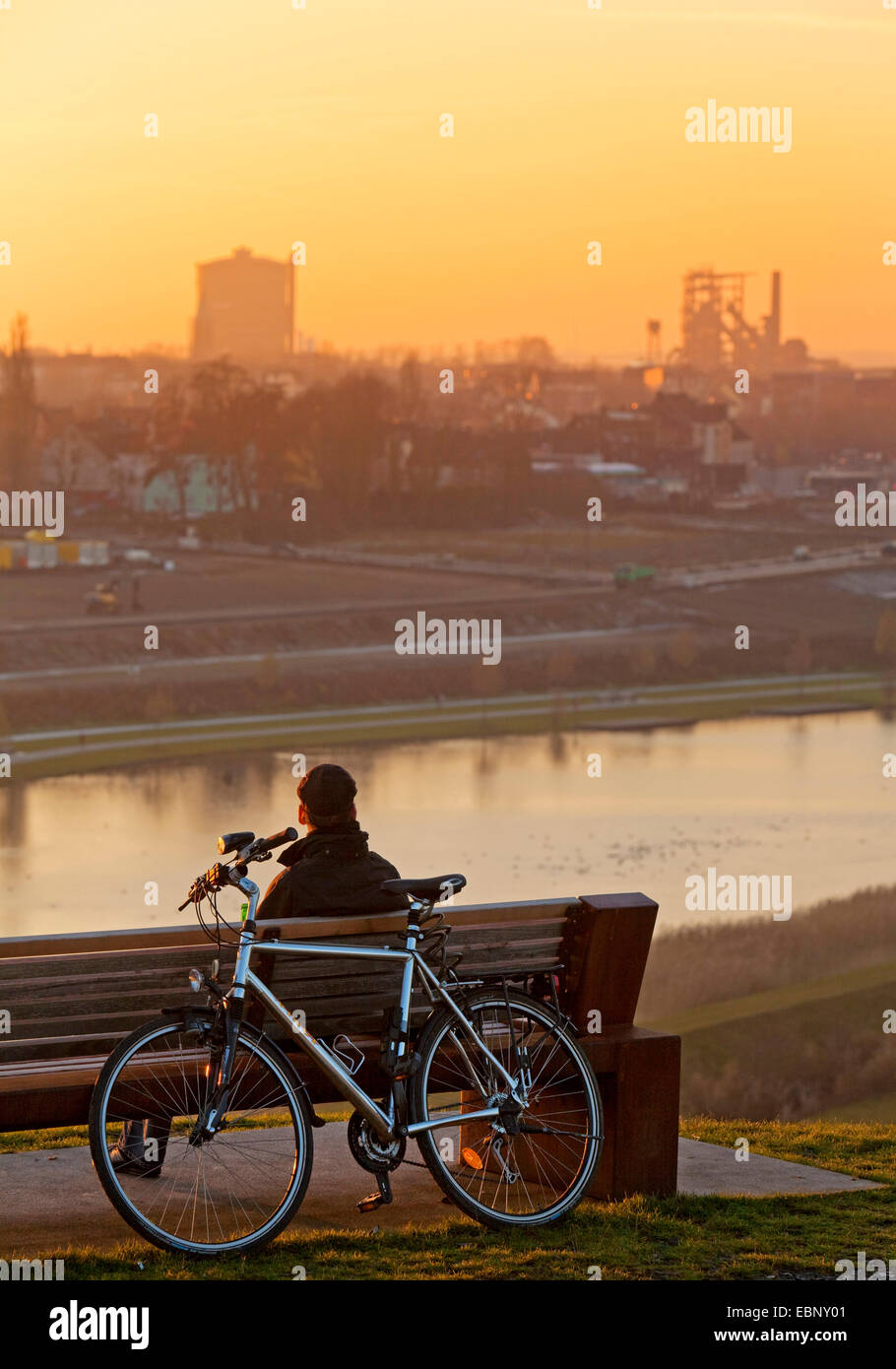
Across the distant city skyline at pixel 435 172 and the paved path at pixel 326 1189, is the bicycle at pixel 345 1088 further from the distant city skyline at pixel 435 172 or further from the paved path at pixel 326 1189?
the distant city skyline at pixel 435 172

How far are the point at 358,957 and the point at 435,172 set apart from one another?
113 m

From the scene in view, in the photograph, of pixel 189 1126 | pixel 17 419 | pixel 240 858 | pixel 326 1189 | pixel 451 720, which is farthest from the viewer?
pixel 17 419

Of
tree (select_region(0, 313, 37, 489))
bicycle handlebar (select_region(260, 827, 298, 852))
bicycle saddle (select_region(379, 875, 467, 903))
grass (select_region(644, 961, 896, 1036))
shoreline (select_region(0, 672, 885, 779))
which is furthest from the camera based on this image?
tree (select_region(0, 313, 37, 489))

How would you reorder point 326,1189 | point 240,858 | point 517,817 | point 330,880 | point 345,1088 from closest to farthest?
1. point 240,858
2. point 345,1088
3. point 330,880
4. point 326,1189
5. point 517,817

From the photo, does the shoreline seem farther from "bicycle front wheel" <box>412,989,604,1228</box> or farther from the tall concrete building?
"bicycle front wheel" <box>412,989,604,1228</box>

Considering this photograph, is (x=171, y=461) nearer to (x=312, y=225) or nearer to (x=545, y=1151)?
(x=312, y=225)

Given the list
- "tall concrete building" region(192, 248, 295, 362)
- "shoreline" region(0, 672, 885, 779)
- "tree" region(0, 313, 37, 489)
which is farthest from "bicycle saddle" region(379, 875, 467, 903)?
"tall concrete building" region(192, 248, 295, 362)

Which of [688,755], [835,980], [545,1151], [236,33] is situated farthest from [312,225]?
[545,1151]

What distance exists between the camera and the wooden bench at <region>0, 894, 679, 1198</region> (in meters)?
3.79

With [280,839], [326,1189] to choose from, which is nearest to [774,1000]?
[326,1189]

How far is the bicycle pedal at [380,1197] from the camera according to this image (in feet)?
12.8

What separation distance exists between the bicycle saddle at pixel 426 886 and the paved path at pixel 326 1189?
0.69 metres

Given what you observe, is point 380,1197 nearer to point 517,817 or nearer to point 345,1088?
point 345,1088

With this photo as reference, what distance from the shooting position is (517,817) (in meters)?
52.8
